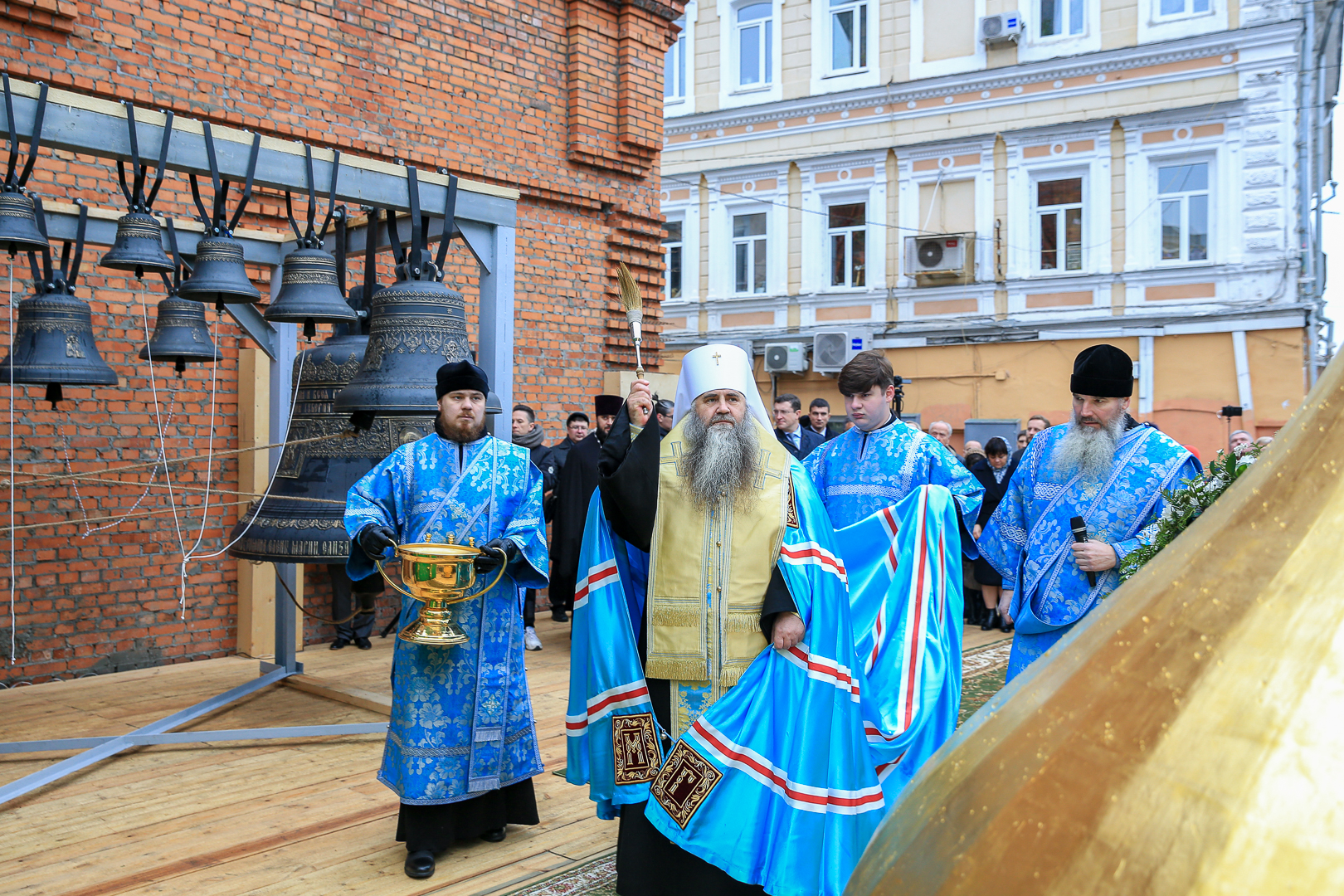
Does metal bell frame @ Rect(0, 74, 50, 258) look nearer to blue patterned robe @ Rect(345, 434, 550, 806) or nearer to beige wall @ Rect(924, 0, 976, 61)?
blue patterned robe @ Rect(345, 434, 550, 806)

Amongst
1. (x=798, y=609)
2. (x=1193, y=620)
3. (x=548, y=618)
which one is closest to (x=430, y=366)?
(x=798, y=609)

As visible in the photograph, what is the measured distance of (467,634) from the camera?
4.30m

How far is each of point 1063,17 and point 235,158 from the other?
15.1 meters

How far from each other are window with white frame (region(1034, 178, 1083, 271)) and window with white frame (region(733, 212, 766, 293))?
4969mm

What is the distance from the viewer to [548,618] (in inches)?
399

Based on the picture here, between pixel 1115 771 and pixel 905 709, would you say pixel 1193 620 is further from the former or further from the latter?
pixel 905 709

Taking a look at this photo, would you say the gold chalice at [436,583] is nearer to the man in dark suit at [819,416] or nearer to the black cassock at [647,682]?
the black cassock at [647,682]

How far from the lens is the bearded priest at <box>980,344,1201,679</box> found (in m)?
3.73

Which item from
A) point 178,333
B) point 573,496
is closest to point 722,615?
point 573,496

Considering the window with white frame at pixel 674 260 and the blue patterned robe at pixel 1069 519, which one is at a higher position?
the window with white frame at pixel 674 260

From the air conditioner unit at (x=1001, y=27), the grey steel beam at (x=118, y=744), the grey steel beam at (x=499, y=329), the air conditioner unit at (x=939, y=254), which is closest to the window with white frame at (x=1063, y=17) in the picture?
the air conditioner unit at (x=1001, y=27)

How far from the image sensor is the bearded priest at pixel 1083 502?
3732 mm

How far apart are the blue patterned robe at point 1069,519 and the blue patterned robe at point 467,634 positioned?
1988mm

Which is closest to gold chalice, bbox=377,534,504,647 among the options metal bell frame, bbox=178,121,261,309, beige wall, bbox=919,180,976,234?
metal bell frame, bbox=178,121,261,309
